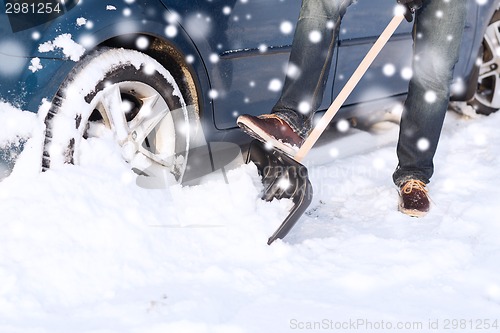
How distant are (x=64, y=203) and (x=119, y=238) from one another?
8.4 inches

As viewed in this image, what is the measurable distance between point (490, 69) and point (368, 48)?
1.47 m

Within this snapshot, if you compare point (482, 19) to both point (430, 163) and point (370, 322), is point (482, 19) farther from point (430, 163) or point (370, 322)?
point (370, 322)

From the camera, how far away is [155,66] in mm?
2480

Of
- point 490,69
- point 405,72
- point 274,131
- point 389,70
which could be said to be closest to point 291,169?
point 274,131

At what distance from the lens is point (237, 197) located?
2.52 metres

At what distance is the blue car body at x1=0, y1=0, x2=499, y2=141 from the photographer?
6.95 ft

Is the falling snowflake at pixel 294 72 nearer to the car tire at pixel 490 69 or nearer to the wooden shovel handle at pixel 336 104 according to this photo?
the wooden shovel handle at pixel 336 104

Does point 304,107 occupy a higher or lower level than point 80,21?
lower

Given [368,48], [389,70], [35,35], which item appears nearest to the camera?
[35,35]

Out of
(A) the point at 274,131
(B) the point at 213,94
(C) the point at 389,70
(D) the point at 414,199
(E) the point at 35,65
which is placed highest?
(C) the point at 389,70

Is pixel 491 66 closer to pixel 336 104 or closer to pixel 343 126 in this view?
pixel 343 126

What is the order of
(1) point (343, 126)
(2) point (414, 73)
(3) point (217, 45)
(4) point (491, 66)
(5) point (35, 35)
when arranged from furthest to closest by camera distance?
1. (4) point (491, 66)
2. (1) point (343, 126)
3. (2) point (414, 73)
4. (3) point (217, 45)
5. (5) point (35, 35)

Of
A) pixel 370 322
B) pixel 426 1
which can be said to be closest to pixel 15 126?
pixel 370 322

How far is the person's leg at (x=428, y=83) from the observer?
261 centimetres
